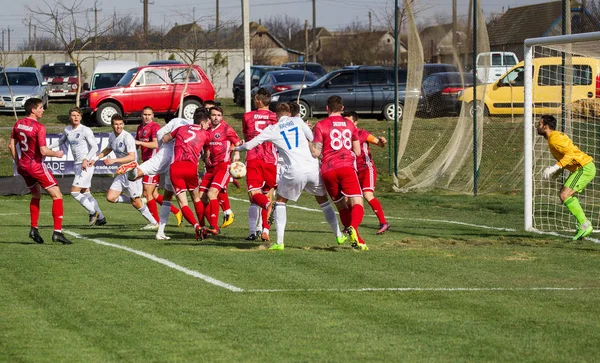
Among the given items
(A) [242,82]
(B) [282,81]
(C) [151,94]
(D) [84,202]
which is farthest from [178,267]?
(A) [242,82]

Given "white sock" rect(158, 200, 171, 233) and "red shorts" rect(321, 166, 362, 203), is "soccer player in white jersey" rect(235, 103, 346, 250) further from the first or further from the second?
"white sock" rect(158, 200, 171, 233)

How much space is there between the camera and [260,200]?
1291 centimetres

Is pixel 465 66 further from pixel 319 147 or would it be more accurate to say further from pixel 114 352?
pixel 114 352

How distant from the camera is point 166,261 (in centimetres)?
1153

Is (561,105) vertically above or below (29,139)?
above

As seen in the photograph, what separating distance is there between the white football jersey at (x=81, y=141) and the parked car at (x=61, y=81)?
26.7m

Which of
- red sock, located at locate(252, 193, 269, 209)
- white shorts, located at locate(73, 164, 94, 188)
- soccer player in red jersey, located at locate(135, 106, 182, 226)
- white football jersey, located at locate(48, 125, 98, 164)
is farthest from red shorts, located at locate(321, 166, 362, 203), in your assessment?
white shorts, located at locate(73, 164, 94, 188)

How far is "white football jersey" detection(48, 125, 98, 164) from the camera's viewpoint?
650 inches

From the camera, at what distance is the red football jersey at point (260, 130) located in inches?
532

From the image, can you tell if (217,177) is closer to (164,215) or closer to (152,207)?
(164,215)

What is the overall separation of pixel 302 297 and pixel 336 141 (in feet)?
12.1

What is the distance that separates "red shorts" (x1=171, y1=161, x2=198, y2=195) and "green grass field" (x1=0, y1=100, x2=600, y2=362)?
2.59ft

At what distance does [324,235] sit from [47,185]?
4.16 meters

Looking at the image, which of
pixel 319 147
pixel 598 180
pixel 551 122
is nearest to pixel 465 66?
pixel 598 180
